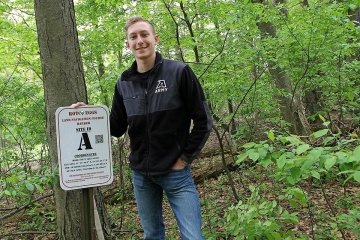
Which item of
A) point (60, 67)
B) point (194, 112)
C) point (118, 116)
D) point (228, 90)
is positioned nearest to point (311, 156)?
point (194, 112)

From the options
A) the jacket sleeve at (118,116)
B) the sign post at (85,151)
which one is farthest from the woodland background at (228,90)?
the sign post at (85,151)

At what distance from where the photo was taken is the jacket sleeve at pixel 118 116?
9.89 feet

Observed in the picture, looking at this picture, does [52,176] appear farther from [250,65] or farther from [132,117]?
[250,65]

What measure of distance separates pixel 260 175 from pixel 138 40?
16.5ft

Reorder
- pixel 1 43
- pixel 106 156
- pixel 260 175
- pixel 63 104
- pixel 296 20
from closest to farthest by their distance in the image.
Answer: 1. pixel 106 156
2. pixel 63 104
3. pixel 296 20
4. pixel 1 43
5. pixel 260 175

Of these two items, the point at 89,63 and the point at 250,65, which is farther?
the point at 89,63

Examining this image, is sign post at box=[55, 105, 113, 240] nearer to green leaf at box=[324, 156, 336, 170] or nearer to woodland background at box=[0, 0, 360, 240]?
woodland background at box=[0, 0, 360, 240]

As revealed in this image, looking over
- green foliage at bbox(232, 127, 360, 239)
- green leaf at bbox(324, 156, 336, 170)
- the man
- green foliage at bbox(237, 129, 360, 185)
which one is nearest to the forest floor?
green foliage at bbox(232, 127, 360, 239)

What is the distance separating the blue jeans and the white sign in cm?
48

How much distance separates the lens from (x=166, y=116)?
2607 millimetres

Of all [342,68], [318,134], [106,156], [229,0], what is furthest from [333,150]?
[229,0]

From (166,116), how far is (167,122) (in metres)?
0.05

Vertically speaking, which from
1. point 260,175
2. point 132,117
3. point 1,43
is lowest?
point 260,175

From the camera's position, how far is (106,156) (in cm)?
240
